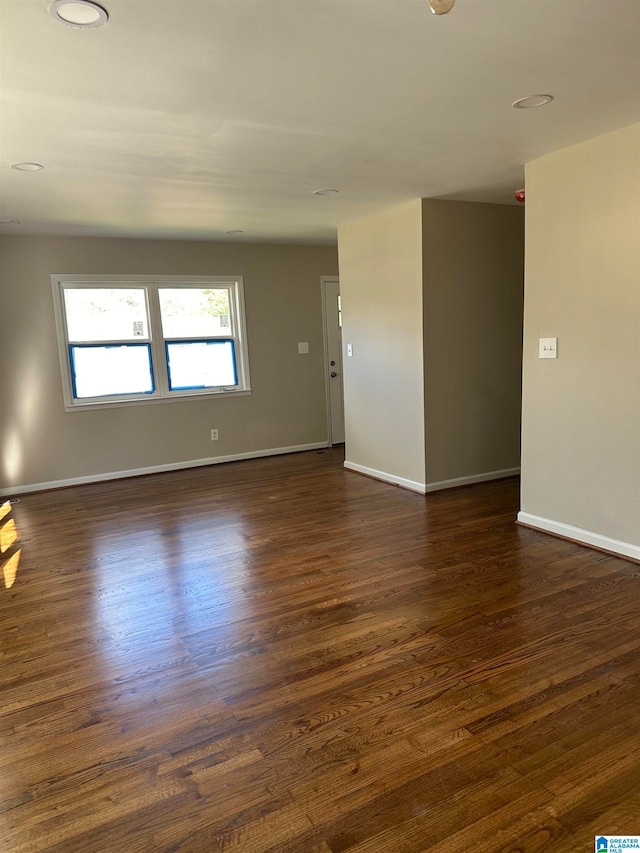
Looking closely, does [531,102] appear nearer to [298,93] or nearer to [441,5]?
[298,93]

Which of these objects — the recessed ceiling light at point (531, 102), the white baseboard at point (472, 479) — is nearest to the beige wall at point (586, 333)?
the recessed ceiling light at point (531, 102)

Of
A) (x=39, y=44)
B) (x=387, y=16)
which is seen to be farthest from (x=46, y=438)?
(x=387, y=16)

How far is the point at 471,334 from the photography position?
16.0 ft

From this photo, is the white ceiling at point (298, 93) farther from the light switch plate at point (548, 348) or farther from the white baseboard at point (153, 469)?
the white baseboard at point (153, 469)

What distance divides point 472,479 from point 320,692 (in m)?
3.24

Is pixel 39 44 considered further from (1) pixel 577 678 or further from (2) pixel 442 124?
(1) pixel 577 678

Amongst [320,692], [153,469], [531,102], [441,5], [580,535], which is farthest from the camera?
[153,469]

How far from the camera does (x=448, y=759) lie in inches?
72.1

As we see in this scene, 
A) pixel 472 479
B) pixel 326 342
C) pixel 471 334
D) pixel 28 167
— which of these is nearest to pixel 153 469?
pixel 326 342

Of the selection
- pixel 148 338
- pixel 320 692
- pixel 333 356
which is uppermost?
pixel 148 338

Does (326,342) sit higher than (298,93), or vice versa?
(298,93)

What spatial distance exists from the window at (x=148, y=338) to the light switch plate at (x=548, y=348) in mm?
3636

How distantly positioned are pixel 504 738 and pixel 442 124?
2.77 meters

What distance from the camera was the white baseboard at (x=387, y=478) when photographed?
492 centimetres
